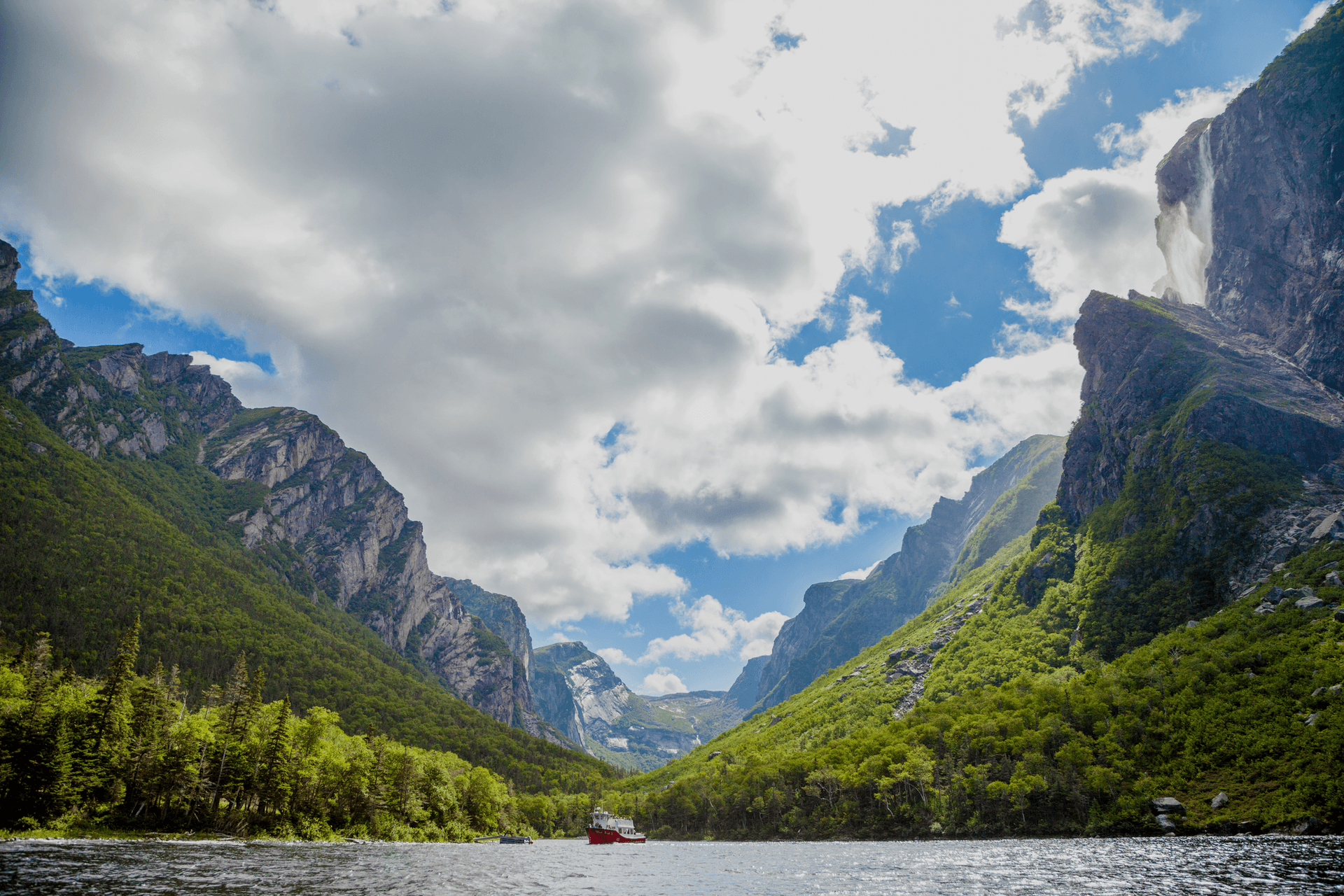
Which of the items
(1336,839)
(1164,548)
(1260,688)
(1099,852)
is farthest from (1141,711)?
(1164,548)

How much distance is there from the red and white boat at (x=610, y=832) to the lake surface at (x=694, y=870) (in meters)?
71.9

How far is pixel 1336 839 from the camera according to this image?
7431 centimetres

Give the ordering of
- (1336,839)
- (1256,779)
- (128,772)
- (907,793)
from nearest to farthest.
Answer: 1. (1336,839)
2. (128,772)
3. (1256,779)
4. (907,793)

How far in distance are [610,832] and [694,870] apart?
97.3 metres

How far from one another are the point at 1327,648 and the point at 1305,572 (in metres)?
43.3

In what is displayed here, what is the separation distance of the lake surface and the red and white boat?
71885 millimetres

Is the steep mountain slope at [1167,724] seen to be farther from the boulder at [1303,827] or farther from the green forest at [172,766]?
the green forest at [172,766]

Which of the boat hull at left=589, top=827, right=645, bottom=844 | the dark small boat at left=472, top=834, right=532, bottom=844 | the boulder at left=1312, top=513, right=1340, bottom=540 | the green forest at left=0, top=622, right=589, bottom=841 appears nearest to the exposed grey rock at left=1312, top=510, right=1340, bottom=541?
the boulder at left=1312, top=513, right=1340, bottom=540

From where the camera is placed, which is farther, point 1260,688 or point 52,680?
point 1260,688

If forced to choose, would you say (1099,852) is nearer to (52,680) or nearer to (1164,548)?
(52,680)

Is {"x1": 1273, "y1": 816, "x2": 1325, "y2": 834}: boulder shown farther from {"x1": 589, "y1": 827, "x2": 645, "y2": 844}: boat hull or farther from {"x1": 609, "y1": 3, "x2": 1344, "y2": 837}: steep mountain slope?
{"x1": 589, "y1": 827, "x2": 645, "y2": 844}: boat hull

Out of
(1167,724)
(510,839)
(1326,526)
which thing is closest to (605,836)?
(510,839)

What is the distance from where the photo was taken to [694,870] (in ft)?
248

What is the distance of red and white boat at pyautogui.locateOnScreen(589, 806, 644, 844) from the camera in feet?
523
